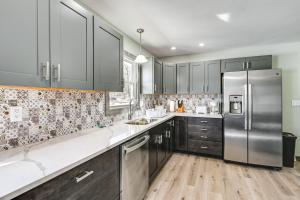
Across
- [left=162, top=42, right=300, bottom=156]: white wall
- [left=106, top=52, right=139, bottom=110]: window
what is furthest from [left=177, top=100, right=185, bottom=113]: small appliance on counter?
[left=162, top=42, right=300, bottom=156]: white wall

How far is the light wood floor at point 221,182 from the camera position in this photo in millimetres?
2039

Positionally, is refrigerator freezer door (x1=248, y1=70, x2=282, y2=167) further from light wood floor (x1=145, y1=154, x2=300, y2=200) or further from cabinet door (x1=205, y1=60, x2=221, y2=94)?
cabinet door (x1=205, y1=60, x2=221, y2=94)

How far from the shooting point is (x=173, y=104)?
13.6 feet

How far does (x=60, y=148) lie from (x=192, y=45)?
124 inches

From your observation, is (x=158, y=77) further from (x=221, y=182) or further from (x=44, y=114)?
(x=44, y=114)

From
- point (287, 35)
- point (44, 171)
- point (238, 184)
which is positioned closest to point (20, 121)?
point (44, 171)

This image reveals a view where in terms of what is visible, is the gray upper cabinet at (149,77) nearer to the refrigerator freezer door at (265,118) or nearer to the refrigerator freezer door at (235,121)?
the refrigerator freezer door at (235,121)

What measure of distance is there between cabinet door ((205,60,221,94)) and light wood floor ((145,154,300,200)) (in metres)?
1.59

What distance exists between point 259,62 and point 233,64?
18.9 inches

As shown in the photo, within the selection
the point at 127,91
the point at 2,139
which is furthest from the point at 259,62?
the point at 2,139

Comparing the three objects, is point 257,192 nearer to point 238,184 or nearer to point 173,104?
point 238,184

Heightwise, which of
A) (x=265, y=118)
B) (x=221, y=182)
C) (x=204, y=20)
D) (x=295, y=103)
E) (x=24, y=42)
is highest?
(x=204, y=20)

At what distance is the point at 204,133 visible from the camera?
10.9 feet

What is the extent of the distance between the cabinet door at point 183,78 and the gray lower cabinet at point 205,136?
806 mm
